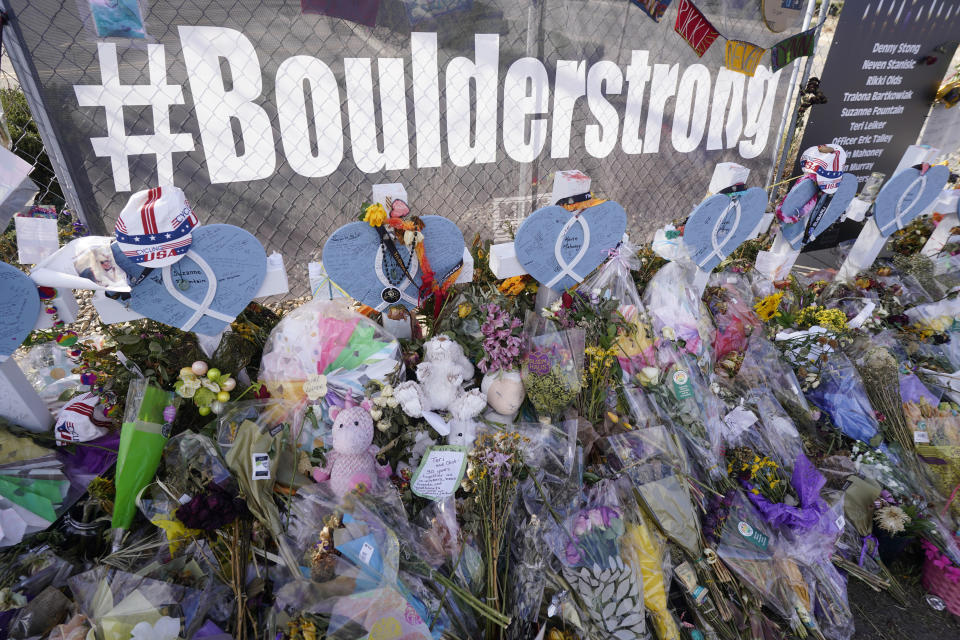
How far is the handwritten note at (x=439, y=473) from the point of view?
1566 mm

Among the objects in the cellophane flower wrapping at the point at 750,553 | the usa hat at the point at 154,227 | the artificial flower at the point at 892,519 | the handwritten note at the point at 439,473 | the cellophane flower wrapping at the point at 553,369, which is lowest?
the artificial flower at the point at 892,519

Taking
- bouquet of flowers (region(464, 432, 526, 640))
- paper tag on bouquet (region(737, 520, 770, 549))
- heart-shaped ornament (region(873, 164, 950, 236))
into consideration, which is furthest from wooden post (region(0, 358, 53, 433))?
heart-shaped ornament (region(873, 164, 950, 236))

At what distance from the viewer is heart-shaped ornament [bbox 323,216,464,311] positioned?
5.82 ft

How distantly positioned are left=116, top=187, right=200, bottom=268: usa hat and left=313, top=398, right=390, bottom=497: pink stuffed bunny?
2.44ft

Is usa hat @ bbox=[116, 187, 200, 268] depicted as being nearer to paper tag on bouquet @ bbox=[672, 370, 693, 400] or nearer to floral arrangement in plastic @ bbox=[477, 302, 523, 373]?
floral arrangement in plastic @ bbox=[477, 302, 523, 373]

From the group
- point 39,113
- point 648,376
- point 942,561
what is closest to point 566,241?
point 648,376

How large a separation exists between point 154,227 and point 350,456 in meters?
0.95

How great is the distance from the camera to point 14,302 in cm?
147

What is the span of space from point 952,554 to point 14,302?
3652 mm

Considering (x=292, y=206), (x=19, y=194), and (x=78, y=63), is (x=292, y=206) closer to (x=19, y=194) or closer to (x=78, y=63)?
→ (x=78, y=63)

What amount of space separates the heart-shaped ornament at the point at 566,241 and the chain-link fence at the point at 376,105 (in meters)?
1.77

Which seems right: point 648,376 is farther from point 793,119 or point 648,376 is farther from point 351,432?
point 793,119

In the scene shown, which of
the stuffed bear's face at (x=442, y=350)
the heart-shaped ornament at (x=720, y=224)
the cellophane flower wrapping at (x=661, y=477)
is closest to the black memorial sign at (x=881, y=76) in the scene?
the heart-shaped ornament at (x=720, y=224)

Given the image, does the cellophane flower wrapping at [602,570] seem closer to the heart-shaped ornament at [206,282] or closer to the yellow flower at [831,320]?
the heart-shaped ornament at [206,282]
